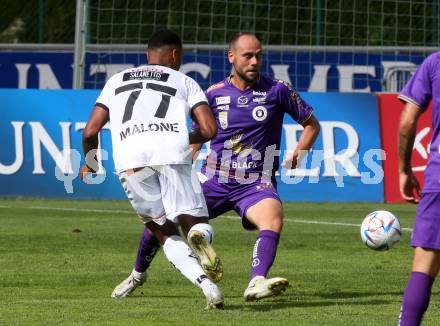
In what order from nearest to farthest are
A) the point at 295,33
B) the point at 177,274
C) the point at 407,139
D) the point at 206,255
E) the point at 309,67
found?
the point at 407,139
the point at 206,255
the point at 177,274
the point at 309,67
the point at 295,33

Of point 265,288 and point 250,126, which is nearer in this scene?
point 265,288

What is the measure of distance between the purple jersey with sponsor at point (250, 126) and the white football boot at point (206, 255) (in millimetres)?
1739

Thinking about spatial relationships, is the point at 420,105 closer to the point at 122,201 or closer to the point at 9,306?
the point at 9,306

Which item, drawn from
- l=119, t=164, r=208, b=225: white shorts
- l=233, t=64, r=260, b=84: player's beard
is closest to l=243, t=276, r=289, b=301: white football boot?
l=119, t=164, r=208, b=225: white shorts

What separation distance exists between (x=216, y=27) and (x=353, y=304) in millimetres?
17615

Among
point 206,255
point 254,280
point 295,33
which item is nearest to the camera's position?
point 206,255

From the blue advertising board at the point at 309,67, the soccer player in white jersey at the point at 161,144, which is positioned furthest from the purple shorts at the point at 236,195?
the blue advertising board at the point at 309,67

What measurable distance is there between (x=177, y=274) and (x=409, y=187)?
484 cm

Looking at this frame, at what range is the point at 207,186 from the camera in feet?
33.6

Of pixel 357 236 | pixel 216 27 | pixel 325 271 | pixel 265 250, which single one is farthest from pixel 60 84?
pixel 265 250

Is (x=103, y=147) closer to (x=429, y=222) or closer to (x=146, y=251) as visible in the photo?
(x=146, y=251)

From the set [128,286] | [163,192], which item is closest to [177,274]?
[128,286]

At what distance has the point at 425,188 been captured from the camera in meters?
6.78

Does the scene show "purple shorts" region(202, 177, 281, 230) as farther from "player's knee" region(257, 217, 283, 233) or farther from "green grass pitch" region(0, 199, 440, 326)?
"green grass pitch" region(0, 199, 440, 326)
